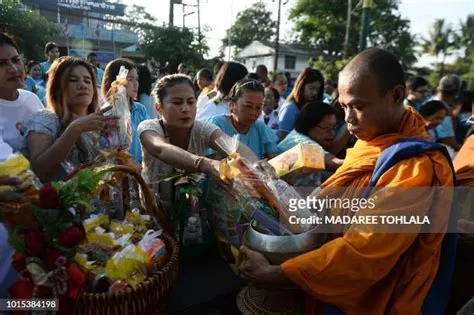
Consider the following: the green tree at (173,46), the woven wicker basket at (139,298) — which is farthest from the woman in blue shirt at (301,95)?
the green tree at (173,46)

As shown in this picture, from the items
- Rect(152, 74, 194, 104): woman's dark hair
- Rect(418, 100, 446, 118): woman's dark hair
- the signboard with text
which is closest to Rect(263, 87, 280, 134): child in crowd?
Rect(418, 100, 446, 118): woman's dark hair

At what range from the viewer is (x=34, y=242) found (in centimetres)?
119

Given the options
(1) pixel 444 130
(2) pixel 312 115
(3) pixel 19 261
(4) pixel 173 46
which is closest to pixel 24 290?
(3) pixel 19 261

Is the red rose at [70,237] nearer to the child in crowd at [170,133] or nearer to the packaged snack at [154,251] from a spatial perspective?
the packaged snack at [154,251]

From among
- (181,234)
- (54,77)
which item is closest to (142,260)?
(181,234)

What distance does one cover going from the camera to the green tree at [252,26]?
185 ft

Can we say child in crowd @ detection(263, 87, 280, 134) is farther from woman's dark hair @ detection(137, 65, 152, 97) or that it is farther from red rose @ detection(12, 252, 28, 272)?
red rose @ detection(12, 252, 28, 272)

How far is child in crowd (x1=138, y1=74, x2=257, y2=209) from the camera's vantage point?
2027mm

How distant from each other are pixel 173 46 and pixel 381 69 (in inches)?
959

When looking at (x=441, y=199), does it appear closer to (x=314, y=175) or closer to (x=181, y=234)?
(x=314, y=175)

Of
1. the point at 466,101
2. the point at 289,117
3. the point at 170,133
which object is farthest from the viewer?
the point at 466,101

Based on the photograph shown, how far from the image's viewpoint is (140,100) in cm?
464

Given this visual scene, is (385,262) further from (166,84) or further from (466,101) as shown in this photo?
(466,101)

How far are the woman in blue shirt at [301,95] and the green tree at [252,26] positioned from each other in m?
53.3
